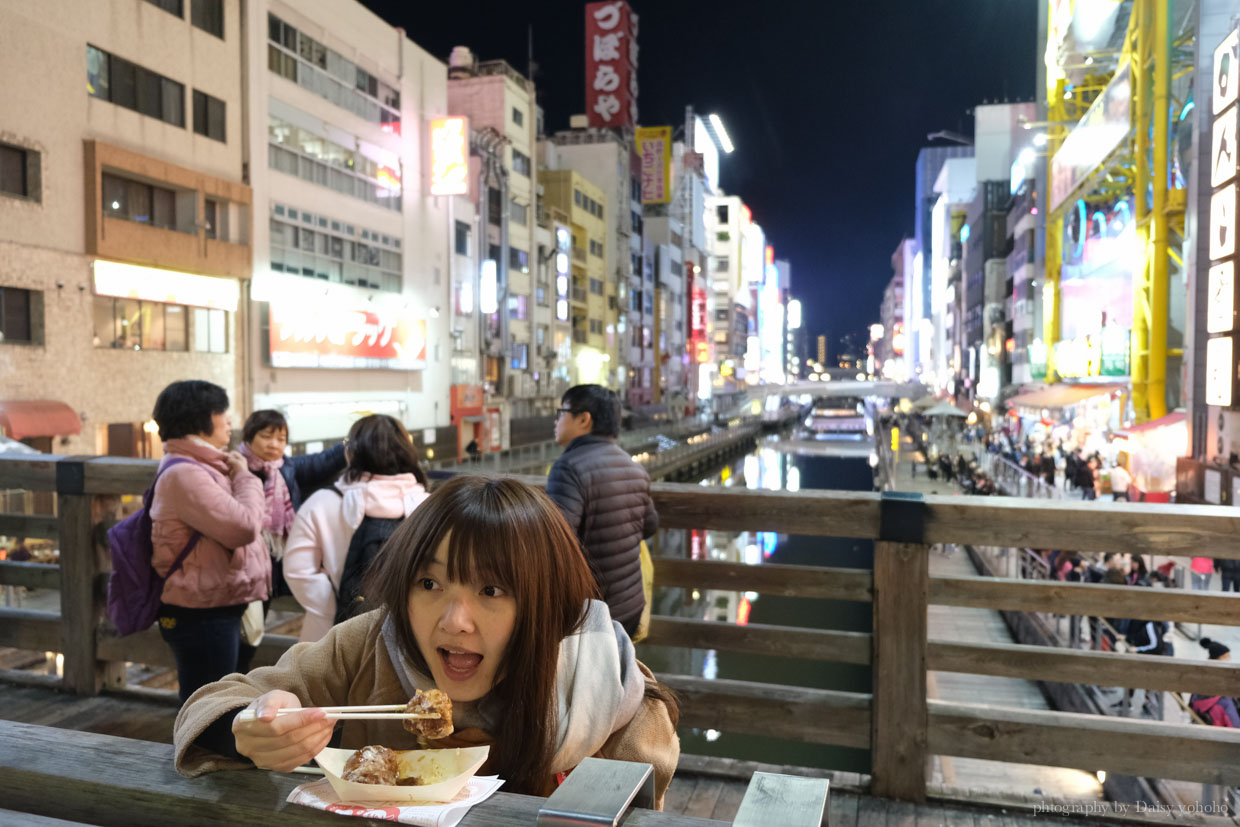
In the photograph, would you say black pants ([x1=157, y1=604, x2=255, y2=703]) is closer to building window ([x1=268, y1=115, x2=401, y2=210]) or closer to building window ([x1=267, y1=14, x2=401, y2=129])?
building window ([x1=268, y1=115, x2=401, y2=210])

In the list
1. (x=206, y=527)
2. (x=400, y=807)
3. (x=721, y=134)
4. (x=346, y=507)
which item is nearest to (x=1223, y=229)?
(x=346, y=507)

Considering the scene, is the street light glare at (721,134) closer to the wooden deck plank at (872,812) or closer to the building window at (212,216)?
the building window at (212,216)

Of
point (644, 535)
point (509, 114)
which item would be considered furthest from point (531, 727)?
point (509, 114)

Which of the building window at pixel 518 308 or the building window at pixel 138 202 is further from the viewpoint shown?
the building window at pixel 518 308

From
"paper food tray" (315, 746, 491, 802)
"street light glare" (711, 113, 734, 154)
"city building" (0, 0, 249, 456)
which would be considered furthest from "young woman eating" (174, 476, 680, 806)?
"street light glare" (711, 113, 734, 154)

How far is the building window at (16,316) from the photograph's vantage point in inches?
724

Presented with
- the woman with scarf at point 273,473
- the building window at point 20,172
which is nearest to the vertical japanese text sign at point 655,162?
the building window at point 20,172

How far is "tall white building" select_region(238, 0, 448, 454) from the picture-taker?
26.1 meters

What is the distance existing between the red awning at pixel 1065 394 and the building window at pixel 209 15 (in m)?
30.4

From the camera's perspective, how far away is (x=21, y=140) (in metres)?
18.7

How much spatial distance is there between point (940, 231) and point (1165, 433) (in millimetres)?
86770

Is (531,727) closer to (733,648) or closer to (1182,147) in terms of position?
(733,648)

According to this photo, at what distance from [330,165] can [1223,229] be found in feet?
84.8

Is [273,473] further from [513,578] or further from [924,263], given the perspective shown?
[924,263]
